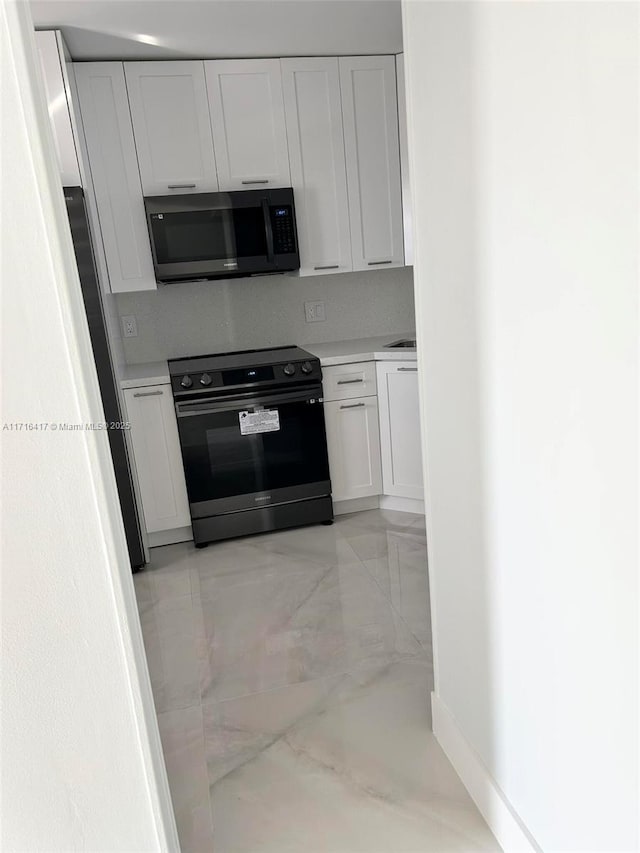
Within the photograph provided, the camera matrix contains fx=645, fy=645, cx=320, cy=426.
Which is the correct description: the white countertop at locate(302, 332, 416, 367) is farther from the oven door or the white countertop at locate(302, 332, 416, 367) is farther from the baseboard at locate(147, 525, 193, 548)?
the baseboard at locate(147, 525, 193, 548)

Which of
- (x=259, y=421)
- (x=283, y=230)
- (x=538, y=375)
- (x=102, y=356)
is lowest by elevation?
(x=259, y=421)

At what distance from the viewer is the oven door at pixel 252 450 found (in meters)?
3.15

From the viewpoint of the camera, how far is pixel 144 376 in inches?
122

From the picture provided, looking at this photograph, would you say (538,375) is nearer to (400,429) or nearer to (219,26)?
(400,429)

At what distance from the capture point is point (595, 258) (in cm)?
92

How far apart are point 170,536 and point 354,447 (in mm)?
1064

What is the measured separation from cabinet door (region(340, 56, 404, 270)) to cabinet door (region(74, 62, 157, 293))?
1084mm

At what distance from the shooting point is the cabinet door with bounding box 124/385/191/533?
121 inches

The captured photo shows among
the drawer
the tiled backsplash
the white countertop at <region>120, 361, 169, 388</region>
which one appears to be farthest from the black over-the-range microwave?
the drawer

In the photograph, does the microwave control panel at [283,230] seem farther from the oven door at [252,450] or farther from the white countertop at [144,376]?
the white countertop at [144,376]

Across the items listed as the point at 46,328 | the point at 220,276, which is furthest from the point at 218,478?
the point at 46,328

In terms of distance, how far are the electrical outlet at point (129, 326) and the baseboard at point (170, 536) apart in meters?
1.09

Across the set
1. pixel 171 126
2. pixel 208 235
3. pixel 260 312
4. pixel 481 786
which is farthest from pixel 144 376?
pixel 481 786

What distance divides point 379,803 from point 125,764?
718 mm
